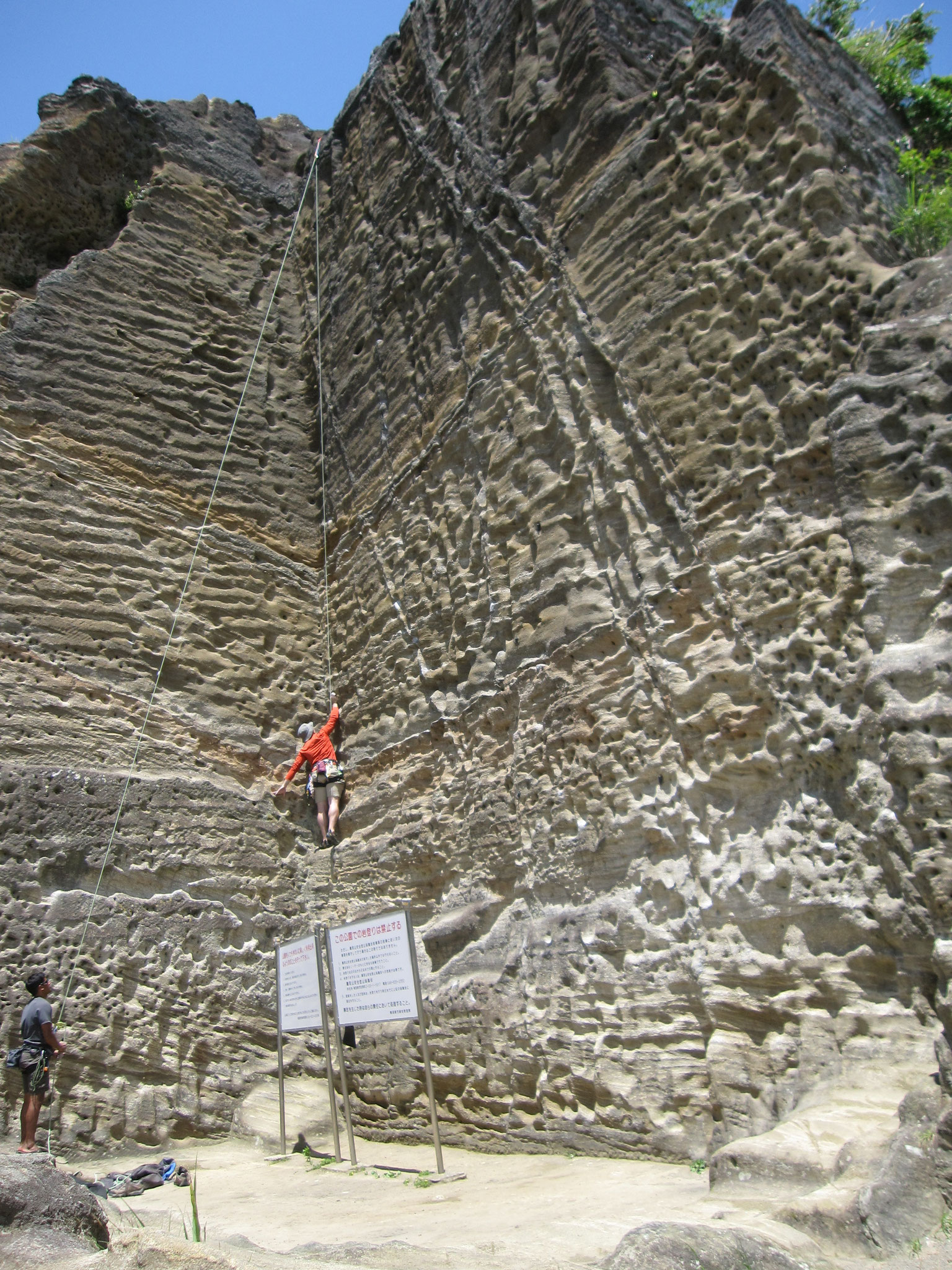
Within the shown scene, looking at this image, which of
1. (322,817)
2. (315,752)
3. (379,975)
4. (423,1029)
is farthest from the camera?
(315,752)

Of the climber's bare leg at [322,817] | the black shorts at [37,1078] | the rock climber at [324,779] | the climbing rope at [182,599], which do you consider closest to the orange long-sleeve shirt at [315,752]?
the rock climber at [324,779]

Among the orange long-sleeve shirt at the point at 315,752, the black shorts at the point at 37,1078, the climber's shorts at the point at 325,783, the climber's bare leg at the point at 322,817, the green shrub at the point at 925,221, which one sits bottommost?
the black shorts at the point at 37,1078

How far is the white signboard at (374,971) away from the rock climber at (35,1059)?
1.38 meters

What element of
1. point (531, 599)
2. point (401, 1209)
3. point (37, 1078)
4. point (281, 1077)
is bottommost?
point (401, 1209)

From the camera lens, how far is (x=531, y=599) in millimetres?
4992

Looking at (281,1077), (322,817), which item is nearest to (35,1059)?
(281,1077)

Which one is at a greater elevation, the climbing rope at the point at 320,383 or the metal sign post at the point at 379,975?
the climbing rope at the point at 320,383

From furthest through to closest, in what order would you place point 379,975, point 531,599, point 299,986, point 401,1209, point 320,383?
point 320,383 < point 531,599 < point 299,986 < point 379,975 < point 401,1209

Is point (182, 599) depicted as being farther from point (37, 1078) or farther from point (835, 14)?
point (835, 14)

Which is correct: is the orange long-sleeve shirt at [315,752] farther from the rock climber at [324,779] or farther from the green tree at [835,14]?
the green tree at [835,14]

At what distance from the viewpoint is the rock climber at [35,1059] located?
4.16 meters

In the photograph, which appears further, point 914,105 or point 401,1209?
point 914,105

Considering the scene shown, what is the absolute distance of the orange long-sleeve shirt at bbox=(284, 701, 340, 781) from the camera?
6.44 metres

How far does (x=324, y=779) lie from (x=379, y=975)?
8.78ft
